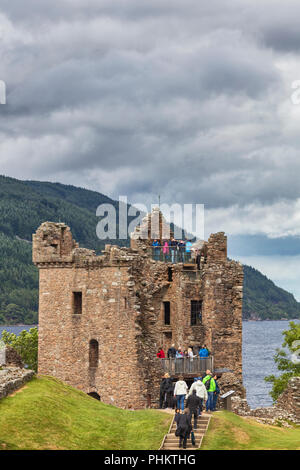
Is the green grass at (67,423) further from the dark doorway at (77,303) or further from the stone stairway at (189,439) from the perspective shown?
the dark doorway at (77,303)

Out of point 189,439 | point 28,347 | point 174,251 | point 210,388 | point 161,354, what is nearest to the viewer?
point 189,439

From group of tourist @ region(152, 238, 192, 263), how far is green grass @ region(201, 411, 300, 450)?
2387 centimetres

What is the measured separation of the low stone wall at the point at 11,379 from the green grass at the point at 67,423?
0.40m

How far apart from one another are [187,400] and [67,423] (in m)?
6.43

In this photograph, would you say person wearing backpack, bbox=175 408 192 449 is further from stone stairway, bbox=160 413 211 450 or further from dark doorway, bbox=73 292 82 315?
dark doorway, bbox=73 292 82 315

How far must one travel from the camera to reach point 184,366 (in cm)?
5747

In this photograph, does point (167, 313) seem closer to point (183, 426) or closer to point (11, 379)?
point (11, 379)

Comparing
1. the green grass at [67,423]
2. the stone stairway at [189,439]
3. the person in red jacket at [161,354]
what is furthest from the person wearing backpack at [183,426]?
the person in red jacket at [161,354]

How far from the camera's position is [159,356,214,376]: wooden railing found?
57.4 metres

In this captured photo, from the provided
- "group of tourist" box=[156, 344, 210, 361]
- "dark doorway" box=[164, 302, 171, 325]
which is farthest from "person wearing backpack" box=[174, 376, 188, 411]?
"dark doorway" box=[164, 302, 171, 325]

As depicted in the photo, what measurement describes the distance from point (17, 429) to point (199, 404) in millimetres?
10262

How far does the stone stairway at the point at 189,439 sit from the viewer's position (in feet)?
119

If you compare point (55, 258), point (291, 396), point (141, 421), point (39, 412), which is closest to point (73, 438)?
point (39, 412)

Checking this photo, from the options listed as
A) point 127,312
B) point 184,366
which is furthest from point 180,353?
point 127,312
